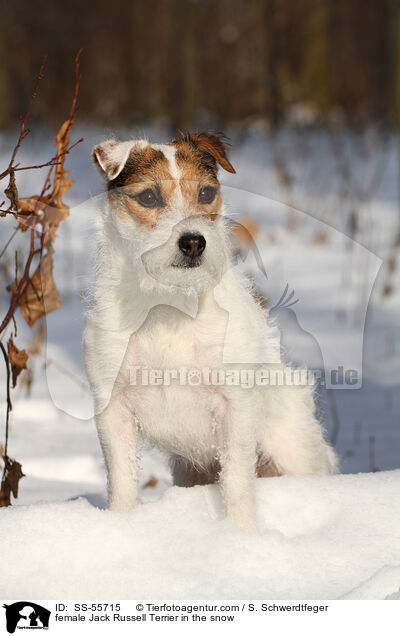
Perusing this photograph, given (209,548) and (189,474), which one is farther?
(189,474)

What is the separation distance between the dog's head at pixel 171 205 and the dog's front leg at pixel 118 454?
0.48m

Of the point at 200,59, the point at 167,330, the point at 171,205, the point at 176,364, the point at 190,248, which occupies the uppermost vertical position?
the point at 200,59

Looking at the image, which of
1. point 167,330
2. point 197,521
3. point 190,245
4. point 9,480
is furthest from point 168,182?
point 9,480

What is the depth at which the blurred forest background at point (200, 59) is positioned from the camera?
539 inches

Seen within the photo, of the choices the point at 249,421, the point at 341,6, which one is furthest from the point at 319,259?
the point at 341,6

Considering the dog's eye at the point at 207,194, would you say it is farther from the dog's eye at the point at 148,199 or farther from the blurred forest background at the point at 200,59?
the blurred forest background at the point at 200,59

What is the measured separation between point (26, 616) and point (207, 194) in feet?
4.47

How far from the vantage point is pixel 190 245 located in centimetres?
225

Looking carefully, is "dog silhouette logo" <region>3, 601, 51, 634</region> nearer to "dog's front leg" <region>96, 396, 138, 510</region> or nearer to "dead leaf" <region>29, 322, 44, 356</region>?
"dog's front leg" <region>96, 396, 138, 510</region>

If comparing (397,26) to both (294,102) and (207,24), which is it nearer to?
(294,102)

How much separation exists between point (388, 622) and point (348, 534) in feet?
1.44

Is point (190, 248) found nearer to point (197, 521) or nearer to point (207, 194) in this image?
point (207, 194)

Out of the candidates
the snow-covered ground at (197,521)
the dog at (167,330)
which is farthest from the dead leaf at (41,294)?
the dog at (167,330)

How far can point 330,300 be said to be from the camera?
608 centimetres
